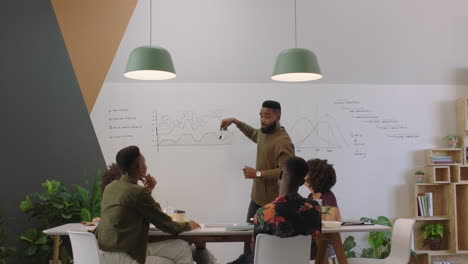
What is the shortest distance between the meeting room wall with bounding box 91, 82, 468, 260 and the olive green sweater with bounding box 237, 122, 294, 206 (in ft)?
3.04

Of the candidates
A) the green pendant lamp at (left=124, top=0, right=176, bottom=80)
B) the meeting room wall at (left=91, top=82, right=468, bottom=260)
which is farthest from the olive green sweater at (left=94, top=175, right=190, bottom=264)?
the meeting room wall at (left=91, top=82, right=468, bottom=260)

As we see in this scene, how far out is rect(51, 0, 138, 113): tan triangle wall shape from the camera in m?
5.29

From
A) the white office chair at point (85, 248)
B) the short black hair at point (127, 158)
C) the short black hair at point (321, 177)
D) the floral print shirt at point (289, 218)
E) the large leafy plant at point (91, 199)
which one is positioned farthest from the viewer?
the large leafy plant at point (91, 199)

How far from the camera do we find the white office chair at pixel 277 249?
8.80ft

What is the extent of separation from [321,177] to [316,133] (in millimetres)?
1744

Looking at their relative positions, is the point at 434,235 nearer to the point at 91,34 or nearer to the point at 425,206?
the point at 425,206

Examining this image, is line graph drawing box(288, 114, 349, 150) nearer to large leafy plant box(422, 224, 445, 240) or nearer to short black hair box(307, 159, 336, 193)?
large leafy plant box(422, 224, 445, 240)

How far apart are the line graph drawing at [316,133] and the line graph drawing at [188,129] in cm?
→ 75

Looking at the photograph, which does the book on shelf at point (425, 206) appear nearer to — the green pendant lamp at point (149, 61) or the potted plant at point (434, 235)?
the potted plant at point (434, 235)

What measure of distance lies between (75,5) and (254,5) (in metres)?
2.01

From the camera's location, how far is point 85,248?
9.19ft

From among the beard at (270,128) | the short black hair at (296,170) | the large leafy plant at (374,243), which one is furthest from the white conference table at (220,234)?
the large leafy plant at (374,243)

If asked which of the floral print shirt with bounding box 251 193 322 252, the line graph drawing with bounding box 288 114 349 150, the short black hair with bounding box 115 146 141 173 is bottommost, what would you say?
the floral print shirt with bounding box 251 193 322 252

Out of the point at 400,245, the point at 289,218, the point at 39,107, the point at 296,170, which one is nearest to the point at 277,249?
the point at 289,218
